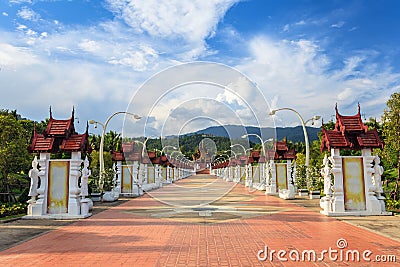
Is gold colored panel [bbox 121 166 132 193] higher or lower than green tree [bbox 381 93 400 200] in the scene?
lower

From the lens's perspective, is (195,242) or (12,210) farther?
(12,210)

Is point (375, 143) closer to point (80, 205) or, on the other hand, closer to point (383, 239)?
point (383, 239)

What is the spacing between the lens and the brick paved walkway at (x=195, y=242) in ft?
20.2

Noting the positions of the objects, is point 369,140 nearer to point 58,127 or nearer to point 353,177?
point 353,177

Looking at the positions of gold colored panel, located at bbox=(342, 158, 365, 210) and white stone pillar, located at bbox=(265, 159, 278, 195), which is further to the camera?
white stone pillar, located at bbox=(265, 159, 278, 195)

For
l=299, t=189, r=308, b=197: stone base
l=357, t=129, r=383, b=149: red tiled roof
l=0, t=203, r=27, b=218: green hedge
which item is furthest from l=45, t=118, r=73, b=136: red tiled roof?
l=299, t=189, r=308, b=197: stone base

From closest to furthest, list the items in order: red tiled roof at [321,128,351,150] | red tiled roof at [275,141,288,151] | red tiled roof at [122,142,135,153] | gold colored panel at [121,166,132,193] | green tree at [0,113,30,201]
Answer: red tiled roof at [321,128,351,150] → green tree at [0,113,30,201] → red tiled roof at [275,141,288,151] → gold colored panel at [121,166,132,193] → red tiled roof at [122,142,135,153]

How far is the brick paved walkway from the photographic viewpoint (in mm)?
6160

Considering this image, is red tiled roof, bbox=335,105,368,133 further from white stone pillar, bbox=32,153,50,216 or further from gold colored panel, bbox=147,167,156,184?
gold colored panel, bbox=147,167,156,184

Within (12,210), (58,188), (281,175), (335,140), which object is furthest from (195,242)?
(281,175)

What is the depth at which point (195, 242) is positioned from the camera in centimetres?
766

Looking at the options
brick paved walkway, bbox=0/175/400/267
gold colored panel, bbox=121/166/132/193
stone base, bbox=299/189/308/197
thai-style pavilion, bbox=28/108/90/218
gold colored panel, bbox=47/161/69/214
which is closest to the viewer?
brick paved walkway, bbox=0/175/400/267

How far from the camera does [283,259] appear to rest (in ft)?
20.2

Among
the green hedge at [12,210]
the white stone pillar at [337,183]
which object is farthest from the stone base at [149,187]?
the white stone pillar at [337,183]
